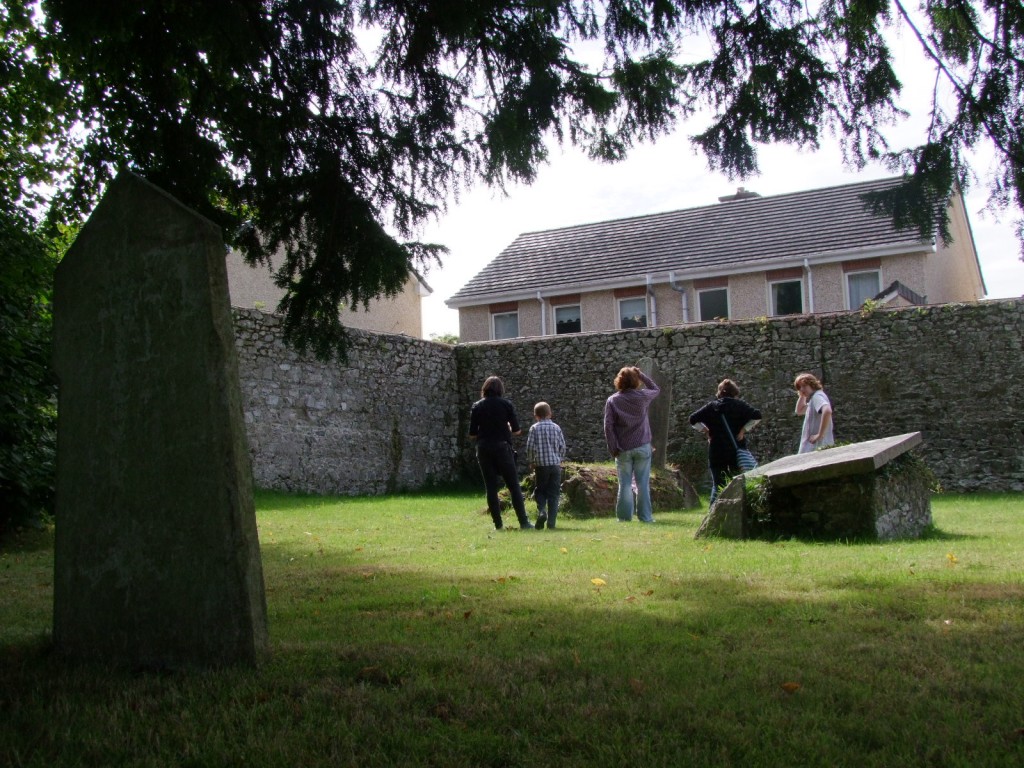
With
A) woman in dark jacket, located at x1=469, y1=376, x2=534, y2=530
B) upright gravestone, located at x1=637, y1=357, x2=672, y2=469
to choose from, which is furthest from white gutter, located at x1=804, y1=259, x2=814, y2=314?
woman in dark jacket, located at x1=469, y1=376, x2=534, y2=530

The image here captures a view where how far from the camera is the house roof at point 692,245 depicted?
2391 cm

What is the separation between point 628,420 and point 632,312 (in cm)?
1563

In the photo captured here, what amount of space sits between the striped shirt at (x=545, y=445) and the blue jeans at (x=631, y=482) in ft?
2.74

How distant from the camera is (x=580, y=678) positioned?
343 centimetres

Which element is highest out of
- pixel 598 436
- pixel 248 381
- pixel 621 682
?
pixel 248 381

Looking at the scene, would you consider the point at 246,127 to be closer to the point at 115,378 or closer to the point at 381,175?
the point at 381,175

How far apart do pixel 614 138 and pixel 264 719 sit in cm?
483

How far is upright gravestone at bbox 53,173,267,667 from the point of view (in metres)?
3.42

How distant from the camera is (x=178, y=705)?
3.14 meters

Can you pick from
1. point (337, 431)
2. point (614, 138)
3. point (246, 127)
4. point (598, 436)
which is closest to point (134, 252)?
point (246, 127)

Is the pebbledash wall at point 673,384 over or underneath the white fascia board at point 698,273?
underneath

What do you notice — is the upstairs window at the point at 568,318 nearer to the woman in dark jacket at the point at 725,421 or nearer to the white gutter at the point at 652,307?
the white gutter at the point at 652,307

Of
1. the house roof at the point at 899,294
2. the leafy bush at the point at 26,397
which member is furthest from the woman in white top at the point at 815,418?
the house roof at the point at 899,294

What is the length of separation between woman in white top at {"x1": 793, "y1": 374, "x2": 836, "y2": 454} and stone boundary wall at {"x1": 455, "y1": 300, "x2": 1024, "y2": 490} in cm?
643
